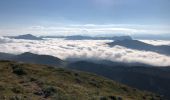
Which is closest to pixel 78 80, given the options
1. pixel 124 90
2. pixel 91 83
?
pixel 91 83

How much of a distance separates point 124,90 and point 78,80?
67.0 feet

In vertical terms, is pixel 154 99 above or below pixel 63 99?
below

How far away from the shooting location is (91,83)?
345 ft

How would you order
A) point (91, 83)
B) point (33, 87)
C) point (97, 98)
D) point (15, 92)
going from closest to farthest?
point (15, 92) → point (97, 98) → point (33, 87) → point (91, 83)

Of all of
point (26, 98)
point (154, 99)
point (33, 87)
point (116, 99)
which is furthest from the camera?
point (154, 99)

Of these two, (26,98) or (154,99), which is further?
(154,99)

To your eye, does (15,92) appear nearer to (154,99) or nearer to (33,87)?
(33,87)

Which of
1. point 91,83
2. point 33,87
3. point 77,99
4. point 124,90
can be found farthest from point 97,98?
point 124,90

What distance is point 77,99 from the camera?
51.0 m

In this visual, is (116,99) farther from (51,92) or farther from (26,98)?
(26,98)

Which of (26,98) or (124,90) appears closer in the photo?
(26,98)

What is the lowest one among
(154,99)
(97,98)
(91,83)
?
(154,99)

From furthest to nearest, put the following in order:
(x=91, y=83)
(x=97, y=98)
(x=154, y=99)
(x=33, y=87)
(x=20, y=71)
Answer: (x=154, y=99)
(x=91, y=83)
(x=20, y=71)
(x=33, y=87)
(x=97, y=98)

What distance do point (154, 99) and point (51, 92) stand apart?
71233mm
